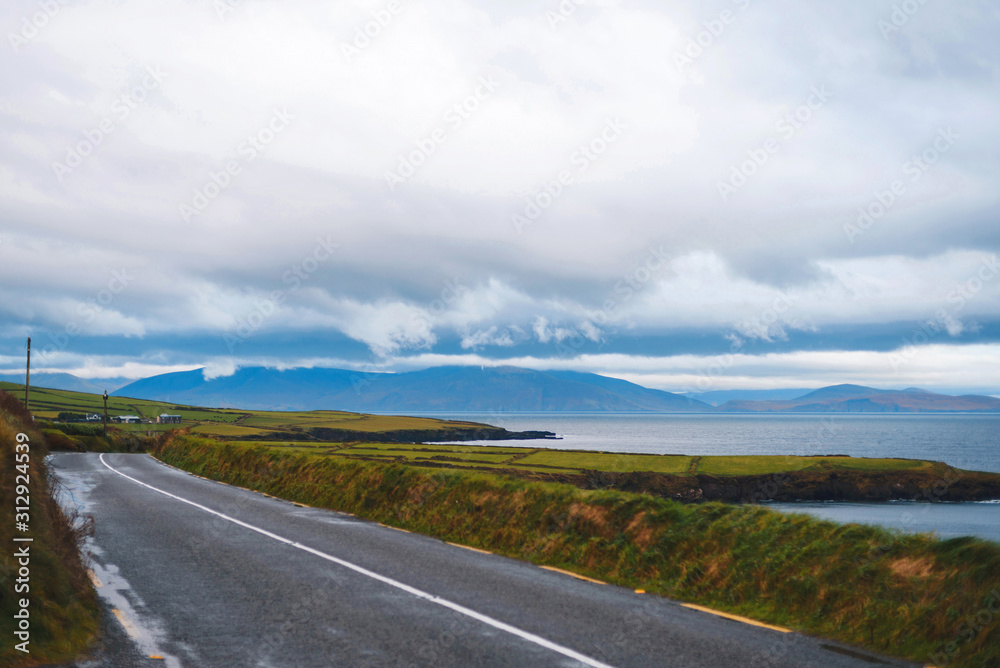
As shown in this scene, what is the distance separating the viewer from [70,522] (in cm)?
1254

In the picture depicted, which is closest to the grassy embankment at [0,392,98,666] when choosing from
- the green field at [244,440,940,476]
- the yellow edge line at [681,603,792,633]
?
the yellow edge line at [681,603,792,633]

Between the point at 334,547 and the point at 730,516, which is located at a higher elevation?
the point at 730,516

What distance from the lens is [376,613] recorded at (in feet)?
31.0

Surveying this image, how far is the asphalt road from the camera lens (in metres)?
7.77

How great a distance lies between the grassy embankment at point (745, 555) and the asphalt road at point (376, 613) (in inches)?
29.1

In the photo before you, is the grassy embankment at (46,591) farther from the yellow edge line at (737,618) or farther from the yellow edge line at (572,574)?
the yellow edge line at (737,618)

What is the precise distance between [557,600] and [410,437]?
512 ft

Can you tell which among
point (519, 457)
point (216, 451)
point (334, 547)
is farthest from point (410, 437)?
point (334, 547)

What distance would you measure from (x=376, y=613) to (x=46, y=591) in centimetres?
410

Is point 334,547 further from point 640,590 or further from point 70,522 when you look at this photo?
point 640,590

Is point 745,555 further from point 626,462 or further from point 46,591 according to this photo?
point 626,462

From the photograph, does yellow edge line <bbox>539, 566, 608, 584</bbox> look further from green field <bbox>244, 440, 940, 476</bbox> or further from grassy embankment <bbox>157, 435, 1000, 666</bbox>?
green field <bbox>244, 440, 940, 476</bbox>

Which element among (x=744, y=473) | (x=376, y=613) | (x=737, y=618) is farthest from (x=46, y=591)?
(x=744, y=473)

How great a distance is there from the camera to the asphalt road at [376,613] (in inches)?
306
